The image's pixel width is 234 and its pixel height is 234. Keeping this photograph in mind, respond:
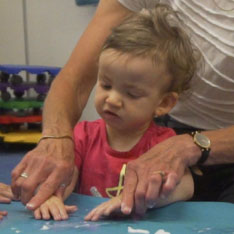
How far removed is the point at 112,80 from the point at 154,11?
0.62 ft

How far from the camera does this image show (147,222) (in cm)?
→ 70

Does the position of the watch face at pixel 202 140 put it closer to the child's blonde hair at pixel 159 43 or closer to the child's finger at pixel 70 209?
the child's blonde hair at pixel 159 43

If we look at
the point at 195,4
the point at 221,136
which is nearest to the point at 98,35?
the point at 195,4

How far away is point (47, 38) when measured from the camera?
2.81 meters

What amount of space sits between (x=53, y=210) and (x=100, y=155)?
0.75ft

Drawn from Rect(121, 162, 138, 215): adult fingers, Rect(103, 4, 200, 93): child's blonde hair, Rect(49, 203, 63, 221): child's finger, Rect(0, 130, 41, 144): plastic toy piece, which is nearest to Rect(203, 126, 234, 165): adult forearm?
Rect(103, 4, 200, 93): child's blonde hair

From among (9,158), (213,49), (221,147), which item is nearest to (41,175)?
(221,147)

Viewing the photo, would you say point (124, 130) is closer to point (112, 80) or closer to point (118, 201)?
point (112, 80)

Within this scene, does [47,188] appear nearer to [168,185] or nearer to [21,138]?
[168,185]

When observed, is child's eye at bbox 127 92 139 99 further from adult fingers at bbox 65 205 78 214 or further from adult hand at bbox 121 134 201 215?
adult fingers at bbox 65 205 78 214

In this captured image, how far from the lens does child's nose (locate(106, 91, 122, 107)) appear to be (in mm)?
854

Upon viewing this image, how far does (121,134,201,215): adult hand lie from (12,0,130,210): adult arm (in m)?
0.14

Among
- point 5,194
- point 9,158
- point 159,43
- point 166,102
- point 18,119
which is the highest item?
point 159,43

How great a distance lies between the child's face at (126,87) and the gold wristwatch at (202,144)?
0.36 feet
